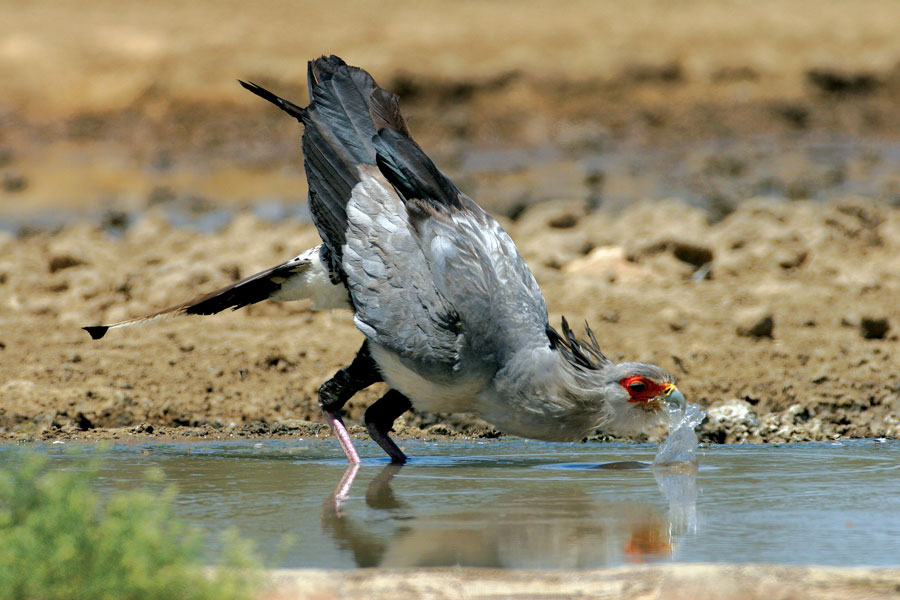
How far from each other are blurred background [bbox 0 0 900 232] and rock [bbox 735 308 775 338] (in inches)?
241

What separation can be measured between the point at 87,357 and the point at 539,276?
3.18 metres

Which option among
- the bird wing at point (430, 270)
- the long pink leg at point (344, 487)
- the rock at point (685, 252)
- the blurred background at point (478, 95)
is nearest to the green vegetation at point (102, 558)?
the long pink leg at point (344, 487)

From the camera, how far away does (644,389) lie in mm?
5969

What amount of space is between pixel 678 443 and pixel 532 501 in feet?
3.82

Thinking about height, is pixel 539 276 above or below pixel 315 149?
below

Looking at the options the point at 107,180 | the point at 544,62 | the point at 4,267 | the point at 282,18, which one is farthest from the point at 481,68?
the point at 4,267

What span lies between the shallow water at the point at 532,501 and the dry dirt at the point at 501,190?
69cm

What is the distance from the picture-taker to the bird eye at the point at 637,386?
19.5 ft

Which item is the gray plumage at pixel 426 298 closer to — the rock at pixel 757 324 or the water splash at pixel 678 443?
the water splash at pixel 678 443

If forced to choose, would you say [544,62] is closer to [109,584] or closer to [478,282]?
[478,282]

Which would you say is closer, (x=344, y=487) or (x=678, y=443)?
(x=344, y=487)

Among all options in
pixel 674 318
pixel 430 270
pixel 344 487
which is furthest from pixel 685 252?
pixel 344 487

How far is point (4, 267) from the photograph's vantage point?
10.3 m

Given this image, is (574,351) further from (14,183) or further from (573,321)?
(14,183)
